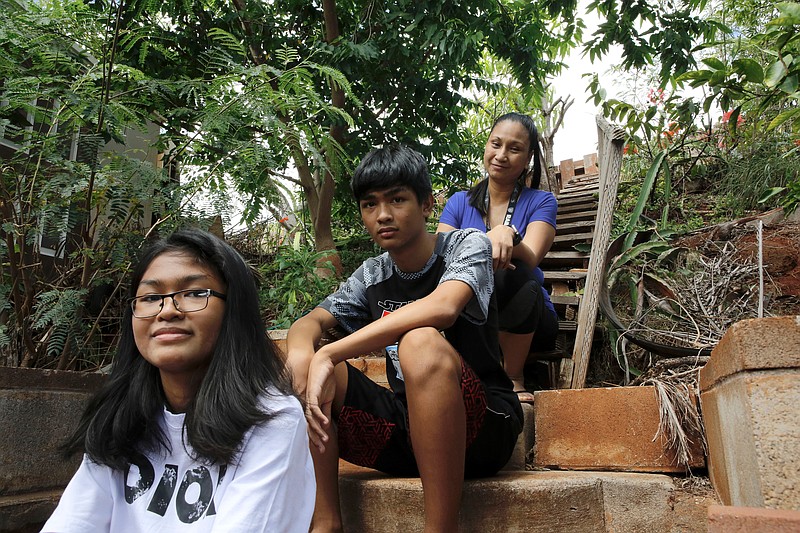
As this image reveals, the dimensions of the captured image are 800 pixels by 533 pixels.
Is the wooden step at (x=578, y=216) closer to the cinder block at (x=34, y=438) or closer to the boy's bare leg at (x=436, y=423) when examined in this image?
the boy's bare leg at (x=436, y=423)

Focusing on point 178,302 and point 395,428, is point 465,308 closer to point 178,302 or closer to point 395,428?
point 395,428

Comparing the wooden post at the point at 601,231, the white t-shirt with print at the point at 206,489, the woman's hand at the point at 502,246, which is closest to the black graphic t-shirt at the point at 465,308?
the woman's hand at the point at 502,246

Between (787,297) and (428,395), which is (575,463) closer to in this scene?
(428,395)

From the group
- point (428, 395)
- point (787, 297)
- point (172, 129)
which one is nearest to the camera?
point (428, 395)

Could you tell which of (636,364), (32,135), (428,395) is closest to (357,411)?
(428,395)

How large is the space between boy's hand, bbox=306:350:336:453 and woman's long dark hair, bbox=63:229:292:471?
0.26ft

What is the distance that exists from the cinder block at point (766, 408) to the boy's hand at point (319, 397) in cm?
95

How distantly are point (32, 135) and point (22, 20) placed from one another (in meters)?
0.43

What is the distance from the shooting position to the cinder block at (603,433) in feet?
6.51

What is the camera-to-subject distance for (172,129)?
12.3 feet

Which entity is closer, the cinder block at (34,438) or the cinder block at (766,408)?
the cinder block at (766,408)

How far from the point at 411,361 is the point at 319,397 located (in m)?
0.25

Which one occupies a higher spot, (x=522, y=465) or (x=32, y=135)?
(x=32, y=135)

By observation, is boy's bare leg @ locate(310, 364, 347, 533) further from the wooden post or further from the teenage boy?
the wooden post
